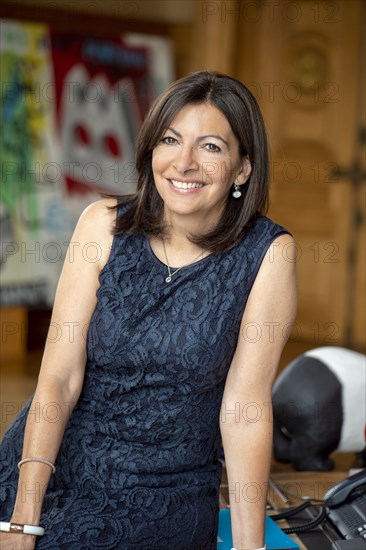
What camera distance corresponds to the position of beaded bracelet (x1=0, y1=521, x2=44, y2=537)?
1775mm

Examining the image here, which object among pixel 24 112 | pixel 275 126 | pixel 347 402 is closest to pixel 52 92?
pixel 24 112

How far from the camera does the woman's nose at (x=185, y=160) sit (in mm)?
1904

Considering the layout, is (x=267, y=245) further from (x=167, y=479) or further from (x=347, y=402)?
(x=347, y=402)

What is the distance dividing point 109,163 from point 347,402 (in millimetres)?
2719

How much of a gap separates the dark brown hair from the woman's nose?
7 centimetres

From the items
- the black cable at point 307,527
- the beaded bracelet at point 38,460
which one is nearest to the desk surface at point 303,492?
the black cable at point 307,527

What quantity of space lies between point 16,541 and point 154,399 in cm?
39

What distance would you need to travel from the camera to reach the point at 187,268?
6.58 ft

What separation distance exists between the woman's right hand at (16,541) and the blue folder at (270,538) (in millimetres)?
641

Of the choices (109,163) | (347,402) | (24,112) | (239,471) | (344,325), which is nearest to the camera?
(239,471)

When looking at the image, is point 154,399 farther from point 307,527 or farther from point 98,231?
point 307,527

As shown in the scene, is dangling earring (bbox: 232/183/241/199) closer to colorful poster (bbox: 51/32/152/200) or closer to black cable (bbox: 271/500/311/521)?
black cable (bbox: 271/500/311/521)

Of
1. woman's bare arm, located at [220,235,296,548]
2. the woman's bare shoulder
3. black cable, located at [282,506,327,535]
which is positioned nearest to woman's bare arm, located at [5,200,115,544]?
the woman's bare shoulder

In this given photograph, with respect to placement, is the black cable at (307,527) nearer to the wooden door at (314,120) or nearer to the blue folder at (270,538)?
the blue folder at (270,538)
